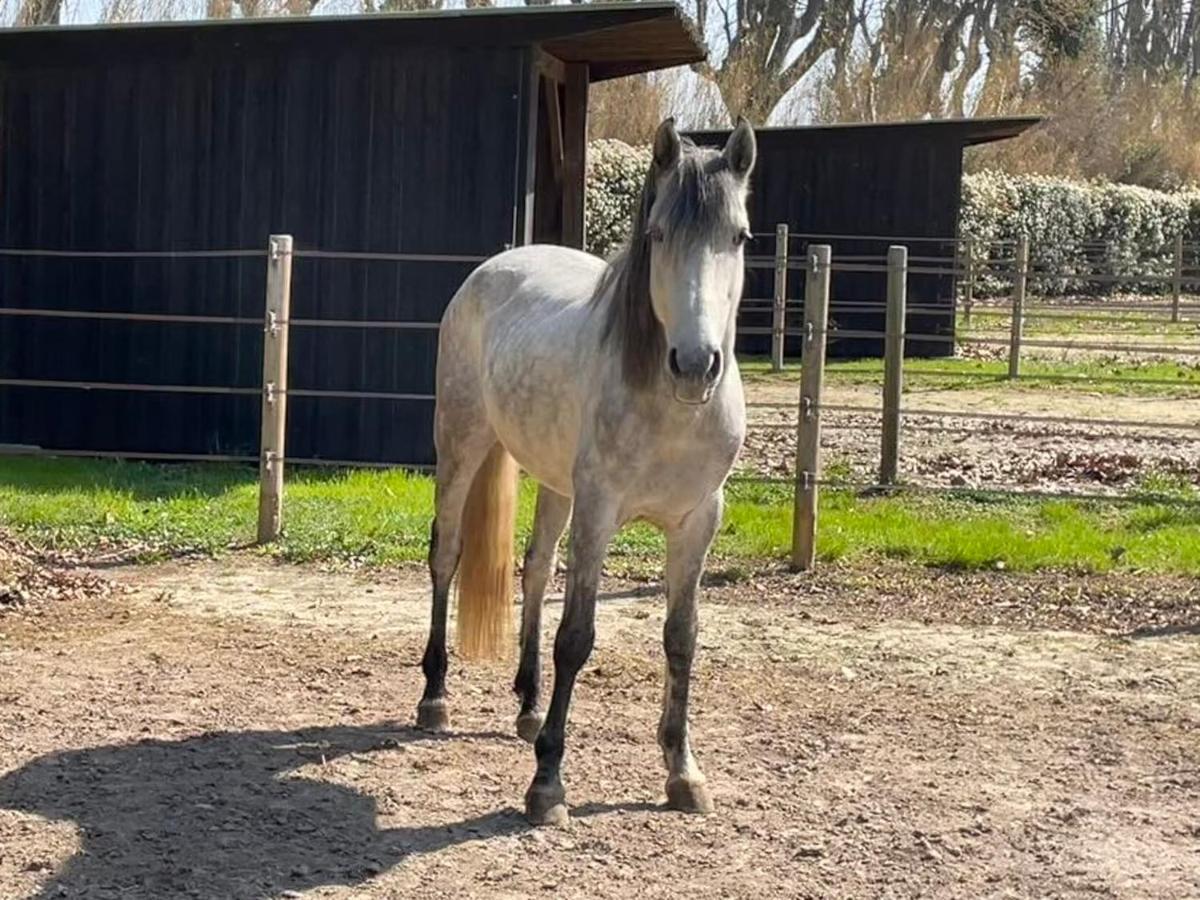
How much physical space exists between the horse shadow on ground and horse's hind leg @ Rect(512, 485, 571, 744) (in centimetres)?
28

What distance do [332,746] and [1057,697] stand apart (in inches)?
101

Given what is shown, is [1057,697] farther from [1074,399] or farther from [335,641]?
[1074,399]

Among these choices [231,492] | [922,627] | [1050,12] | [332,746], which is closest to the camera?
[332,746]

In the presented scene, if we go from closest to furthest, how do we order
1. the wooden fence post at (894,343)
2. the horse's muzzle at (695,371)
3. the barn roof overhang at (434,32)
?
the horse's muzzle at (695,371)
the wooden fence post at (894,343)
the barn roof overhang at (434,32)

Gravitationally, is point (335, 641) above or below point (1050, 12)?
below

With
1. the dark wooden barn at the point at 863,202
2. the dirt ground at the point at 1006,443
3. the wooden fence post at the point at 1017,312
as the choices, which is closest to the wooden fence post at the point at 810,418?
the dirt ground at the point at 1006,443

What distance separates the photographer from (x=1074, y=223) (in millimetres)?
28328

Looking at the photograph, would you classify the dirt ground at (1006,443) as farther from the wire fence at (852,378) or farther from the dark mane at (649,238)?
the dark mane at (649,238)

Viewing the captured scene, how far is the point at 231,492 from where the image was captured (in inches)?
377

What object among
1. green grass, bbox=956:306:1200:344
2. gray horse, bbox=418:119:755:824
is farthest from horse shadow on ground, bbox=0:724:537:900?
green grass, bbox=956:306:1200:344

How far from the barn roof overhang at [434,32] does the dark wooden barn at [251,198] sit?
0.07 feet

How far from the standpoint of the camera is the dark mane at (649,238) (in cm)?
393

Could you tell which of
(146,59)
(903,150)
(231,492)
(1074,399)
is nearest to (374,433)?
(231,492)

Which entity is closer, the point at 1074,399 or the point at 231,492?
the point at 231,492
